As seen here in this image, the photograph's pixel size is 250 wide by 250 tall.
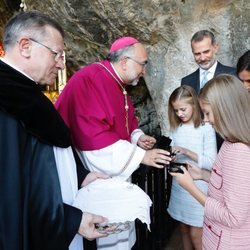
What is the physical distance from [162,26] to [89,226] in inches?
Result: 169

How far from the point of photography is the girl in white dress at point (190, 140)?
2674mm

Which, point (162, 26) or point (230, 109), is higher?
point (162, 26)

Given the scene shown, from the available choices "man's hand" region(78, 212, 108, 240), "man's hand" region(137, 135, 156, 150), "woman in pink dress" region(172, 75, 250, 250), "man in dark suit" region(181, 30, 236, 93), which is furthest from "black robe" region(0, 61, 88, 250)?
"man in dark suit" region(181, 30, 236, 93)

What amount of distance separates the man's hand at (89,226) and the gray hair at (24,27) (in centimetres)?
90

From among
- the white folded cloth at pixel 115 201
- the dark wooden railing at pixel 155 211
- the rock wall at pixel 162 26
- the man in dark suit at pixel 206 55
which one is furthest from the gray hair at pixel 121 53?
the rock wall at pixel 162 26

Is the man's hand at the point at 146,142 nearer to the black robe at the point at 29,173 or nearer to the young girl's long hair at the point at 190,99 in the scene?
the young girl's long hair at the point at 190,99

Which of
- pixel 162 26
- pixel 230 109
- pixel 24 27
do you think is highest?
pixel 162 26

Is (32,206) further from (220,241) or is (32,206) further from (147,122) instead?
(147,122)

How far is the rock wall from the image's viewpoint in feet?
16.1

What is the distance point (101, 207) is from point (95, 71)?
119cm

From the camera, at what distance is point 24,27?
5.35ft

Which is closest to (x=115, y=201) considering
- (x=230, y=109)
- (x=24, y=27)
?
(x=230, y=109)

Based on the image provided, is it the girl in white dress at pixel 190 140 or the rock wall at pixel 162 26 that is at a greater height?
the rock wall at pixel 162 26

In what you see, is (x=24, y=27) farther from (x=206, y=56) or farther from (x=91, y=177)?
(x=206, y=56)
